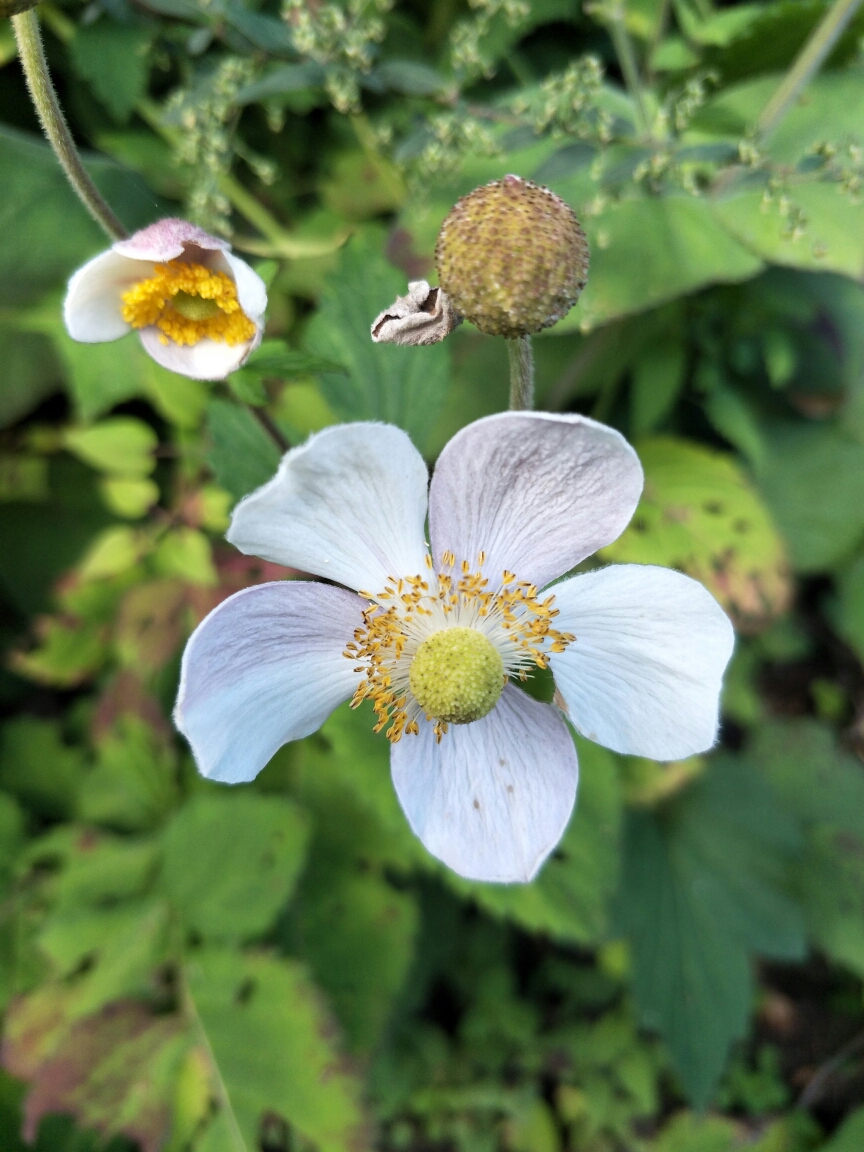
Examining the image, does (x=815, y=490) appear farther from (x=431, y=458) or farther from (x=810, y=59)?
(x=431, y=458)

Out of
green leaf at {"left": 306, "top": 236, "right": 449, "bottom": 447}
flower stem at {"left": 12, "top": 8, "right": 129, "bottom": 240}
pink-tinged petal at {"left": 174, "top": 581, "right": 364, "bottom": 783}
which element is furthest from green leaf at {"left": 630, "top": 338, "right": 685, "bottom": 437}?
flower stem at {"left": 12, "top": 8, "right": 129, "bottom": 240}

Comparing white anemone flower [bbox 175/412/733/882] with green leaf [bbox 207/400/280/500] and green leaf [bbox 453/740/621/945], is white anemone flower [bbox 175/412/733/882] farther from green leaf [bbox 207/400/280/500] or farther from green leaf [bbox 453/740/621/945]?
green leaf [bbox 453/740/621/945]

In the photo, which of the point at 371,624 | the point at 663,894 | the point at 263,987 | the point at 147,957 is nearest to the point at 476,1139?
the point at 663,894

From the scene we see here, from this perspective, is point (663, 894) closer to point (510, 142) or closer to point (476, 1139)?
point (476, 1139)

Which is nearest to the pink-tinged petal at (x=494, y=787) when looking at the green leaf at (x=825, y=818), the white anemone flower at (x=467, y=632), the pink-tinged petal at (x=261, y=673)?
the white anemone flower at (x=467, y=632)

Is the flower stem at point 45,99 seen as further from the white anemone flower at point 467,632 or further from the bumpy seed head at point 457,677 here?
the bumpy seed head at point 457,677

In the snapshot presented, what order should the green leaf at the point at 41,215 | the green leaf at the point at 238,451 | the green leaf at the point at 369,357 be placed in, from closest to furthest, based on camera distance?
the green leaf at the point at 238,451
the green leaf at the point at 369,357
the green leaf at the point at 41,215

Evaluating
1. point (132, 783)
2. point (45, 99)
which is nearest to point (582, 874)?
point (132, 783)
